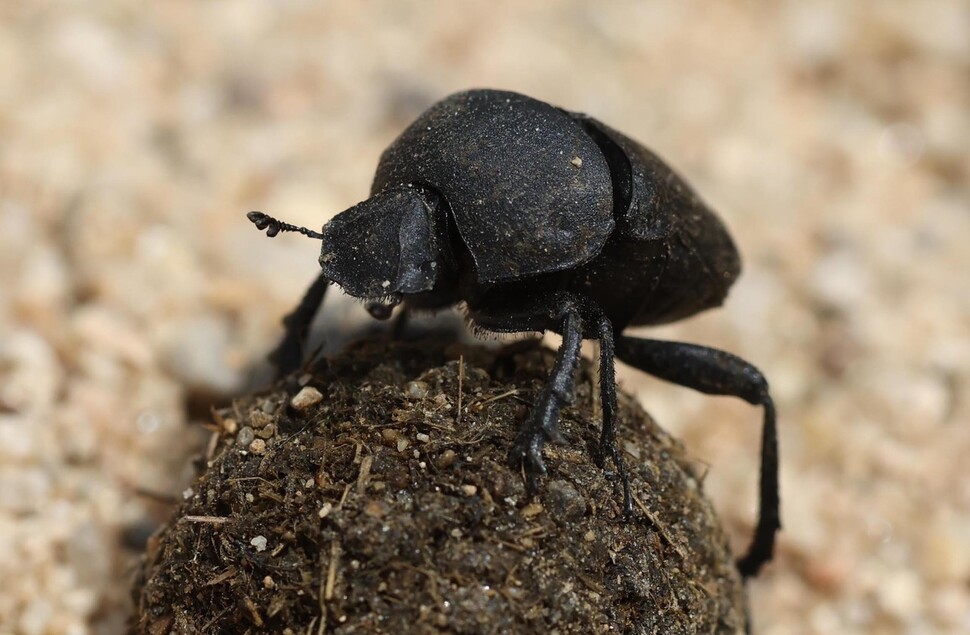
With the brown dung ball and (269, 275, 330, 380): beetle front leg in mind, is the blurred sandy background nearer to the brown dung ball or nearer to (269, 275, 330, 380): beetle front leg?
(269, 275, 330, 380): beetle front leg

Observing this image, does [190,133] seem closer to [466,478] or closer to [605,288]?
[605,288]

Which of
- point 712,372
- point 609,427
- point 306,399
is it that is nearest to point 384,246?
point 306,399

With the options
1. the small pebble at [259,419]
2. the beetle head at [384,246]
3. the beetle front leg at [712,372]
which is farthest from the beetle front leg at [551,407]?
the small pebble at [259,419]

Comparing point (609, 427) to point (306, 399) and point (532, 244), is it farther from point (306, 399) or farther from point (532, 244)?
point (306, 399)

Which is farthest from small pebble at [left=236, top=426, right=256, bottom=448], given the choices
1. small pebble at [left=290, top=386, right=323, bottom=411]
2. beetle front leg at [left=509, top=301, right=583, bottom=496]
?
beetle front leg at [left=509, top=301, right=583, bottom=496]

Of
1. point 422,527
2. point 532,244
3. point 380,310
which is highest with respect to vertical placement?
point 532,244

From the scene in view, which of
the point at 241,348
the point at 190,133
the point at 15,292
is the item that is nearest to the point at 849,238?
the point at 241,348
